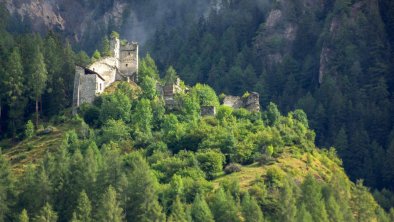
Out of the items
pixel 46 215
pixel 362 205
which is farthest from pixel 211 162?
pixel 46 215

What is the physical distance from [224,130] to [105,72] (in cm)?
1612

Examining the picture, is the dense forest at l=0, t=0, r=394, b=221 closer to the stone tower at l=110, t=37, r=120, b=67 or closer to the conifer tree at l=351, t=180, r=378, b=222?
the conifer tree at l=351, t=180, r=378, b=222

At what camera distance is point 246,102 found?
129m

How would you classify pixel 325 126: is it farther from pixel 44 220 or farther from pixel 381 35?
pixel 44 220

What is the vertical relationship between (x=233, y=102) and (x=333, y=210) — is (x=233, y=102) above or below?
above

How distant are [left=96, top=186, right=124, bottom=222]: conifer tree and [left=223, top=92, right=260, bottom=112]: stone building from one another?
35992 millimetres

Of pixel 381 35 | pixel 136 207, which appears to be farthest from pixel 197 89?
pixel 381 35

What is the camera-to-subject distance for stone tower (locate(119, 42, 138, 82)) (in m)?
127

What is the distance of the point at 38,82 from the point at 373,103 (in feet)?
175

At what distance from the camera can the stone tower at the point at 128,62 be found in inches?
5007

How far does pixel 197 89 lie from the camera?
127688 mm

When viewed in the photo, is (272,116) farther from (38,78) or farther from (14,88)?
(14,88)

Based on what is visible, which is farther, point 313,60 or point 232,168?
point 313,60

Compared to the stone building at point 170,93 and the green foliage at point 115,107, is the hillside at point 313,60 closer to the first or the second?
the stone building at point 170,93
